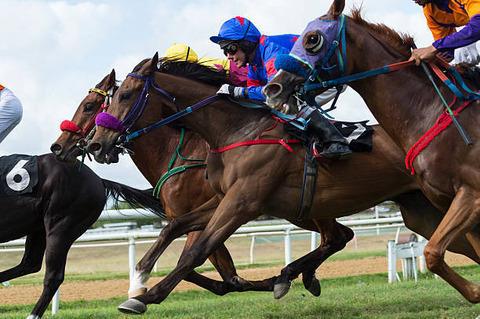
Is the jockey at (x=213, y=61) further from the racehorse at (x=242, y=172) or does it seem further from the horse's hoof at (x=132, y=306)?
the horse's hoof at (x=132, y=306)

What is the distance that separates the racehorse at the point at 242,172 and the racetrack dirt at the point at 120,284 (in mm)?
4011

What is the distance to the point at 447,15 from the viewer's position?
3.81m

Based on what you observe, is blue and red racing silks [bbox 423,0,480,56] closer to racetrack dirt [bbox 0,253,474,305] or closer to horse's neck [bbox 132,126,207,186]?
horse's neck [bbox 132,126,207,186]

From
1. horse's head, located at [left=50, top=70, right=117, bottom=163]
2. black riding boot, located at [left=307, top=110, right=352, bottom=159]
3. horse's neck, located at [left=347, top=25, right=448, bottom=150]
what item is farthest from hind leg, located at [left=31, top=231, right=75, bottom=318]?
horse's neck, located at [left=347, top=25, right=448, bottom=150]

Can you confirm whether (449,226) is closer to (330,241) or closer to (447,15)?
(447,15)

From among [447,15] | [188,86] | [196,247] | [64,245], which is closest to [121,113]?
[188,86]

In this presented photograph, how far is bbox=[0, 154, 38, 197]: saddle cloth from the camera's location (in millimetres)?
5500

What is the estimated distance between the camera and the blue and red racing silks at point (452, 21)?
11.1 feet

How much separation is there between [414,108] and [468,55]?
603 mm

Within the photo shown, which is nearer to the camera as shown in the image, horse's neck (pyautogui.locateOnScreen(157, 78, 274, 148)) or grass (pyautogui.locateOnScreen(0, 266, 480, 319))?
horse's neck (pyautogui.locateOnScreen(157, 78, 274, 148))

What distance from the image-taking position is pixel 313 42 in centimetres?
356

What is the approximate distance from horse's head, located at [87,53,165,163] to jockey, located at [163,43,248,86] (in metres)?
0.90

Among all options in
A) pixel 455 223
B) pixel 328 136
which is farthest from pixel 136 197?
pixel 455 223

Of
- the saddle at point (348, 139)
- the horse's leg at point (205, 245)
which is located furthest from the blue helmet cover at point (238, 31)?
the horse's leg at point (205, 245)
